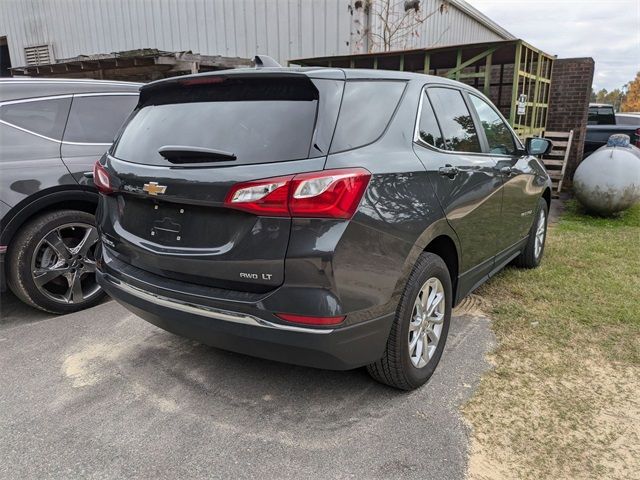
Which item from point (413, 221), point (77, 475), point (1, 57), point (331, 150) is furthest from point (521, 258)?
point (1, 57)

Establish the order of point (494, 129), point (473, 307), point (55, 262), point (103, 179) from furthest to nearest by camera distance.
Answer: point (473, 307)
point (494, 129)
point (55, 262)
point (103, 179)

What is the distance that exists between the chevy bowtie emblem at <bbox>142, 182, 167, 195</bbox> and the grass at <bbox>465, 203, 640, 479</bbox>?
1.95m

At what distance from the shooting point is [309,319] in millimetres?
2115

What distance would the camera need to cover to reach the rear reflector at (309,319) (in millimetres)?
2109

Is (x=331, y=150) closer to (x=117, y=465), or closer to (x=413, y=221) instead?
(x=413, y=221)

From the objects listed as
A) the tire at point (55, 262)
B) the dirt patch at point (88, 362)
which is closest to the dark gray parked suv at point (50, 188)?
A: the tire at point (55, 262)

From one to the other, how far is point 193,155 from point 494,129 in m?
2.60

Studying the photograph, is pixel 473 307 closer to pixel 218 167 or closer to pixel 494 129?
pixel 494 129

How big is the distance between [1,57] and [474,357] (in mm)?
19777

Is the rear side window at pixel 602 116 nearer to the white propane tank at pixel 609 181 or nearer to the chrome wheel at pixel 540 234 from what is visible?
the white propane tank at pixel 609 181

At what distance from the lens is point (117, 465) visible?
7.32 feet

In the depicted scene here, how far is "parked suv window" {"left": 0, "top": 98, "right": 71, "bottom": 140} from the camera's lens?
145 inches

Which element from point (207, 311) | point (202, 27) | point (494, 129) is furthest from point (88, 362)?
point (202, 27)

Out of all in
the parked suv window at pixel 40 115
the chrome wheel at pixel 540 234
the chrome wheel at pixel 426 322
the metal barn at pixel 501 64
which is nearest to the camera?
the chrome wheel at pixel 426 322
